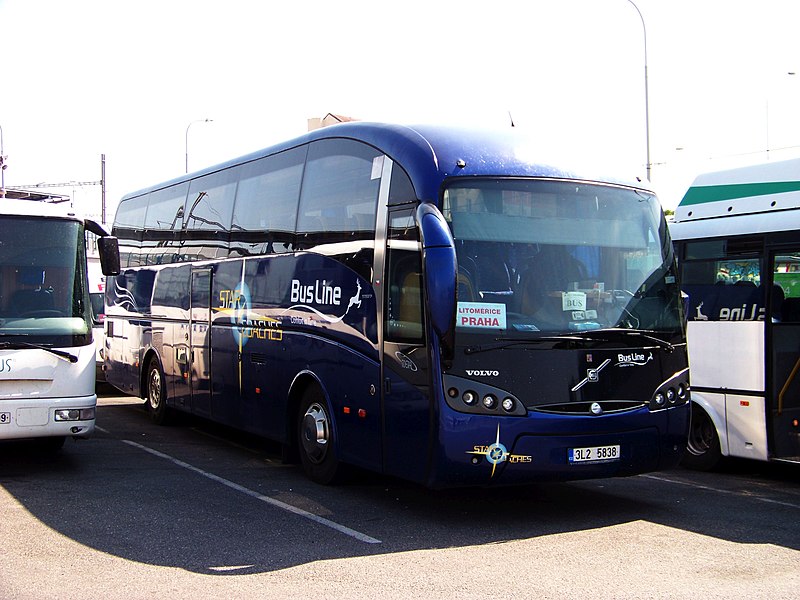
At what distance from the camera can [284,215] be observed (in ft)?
34.8

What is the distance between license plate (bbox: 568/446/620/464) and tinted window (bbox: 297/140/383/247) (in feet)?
8.46

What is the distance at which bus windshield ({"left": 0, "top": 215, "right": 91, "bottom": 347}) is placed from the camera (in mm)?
10031

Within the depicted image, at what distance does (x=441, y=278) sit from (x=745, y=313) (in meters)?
4.74

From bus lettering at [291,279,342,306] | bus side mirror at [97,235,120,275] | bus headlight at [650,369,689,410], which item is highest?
bus side mirror at [97,235,120,275]

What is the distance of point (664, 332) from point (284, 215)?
168 inches

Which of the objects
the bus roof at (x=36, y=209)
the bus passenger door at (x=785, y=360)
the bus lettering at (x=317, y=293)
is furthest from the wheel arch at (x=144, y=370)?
the bus passenger door at (x=785, y=360)

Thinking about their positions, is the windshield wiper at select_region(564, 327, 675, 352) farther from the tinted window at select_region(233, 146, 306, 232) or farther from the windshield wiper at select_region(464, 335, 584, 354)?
the tinted window at select_region(233, 146, 306, 232)

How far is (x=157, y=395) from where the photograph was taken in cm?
1478

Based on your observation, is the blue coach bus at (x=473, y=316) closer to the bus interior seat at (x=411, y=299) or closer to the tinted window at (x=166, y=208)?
the bus interior seat at (x=411, y=299)

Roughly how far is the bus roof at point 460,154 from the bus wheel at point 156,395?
6937 mm

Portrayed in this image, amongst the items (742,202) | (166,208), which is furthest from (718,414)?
(166,208)

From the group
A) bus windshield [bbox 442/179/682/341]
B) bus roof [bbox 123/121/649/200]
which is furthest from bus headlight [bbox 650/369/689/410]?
bus roof [bbox 123/121/649/200]

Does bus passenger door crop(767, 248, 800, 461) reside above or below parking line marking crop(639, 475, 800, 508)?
above

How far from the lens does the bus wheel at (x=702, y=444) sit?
36.2 ft
